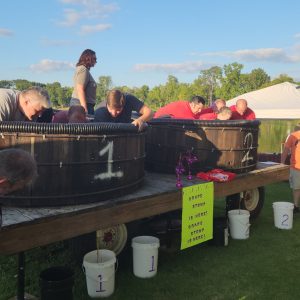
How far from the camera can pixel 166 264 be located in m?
4.83

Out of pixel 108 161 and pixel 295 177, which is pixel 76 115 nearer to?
pixel 108 161

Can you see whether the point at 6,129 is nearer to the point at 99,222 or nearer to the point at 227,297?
the point at 99,222

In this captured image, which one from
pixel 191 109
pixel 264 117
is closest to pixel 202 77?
pixel 264 117

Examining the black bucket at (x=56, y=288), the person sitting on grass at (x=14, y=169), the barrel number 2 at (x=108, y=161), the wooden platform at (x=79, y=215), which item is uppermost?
the person sitting on grass at (x=14, y=169)

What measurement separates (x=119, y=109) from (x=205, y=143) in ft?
4.70

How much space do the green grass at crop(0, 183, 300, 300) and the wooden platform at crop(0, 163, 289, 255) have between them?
0.76 meters

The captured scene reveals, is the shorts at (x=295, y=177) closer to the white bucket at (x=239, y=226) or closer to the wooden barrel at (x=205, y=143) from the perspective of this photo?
the wooden barrel at (x=205, y=143)

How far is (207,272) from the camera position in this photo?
15.2 ft

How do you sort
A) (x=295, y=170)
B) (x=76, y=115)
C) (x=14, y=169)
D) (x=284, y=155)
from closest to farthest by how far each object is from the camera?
(x=14, y=169) → (x=76, y=115) → (x=295, y=170) → (x=284, y=155)

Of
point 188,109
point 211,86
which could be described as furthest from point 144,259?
point 211,86

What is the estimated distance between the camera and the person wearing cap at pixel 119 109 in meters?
4.59

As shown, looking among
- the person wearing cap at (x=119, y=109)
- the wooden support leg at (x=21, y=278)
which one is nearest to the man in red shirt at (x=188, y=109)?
the person wearing cap at (x=119, y=109)

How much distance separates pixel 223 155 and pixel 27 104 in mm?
2878

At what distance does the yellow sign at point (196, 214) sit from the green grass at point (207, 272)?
33cm
